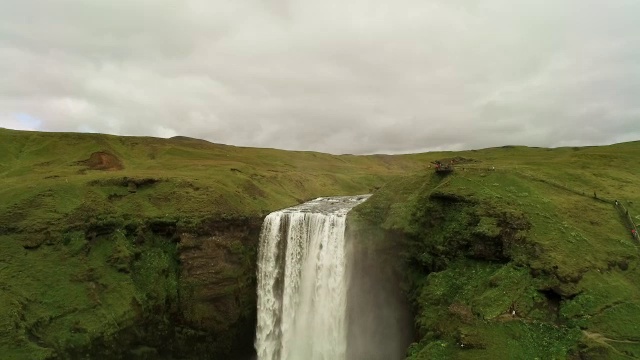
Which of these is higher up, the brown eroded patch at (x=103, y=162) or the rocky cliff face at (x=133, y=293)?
the brown eroded patch at (x=103, y=162)

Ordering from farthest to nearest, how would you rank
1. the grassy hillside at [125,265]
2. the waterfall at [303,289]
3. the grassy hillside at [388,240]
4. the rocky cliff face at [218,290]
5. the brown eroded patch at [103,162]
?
the brown eroded patch at [103,162] → the rocky cliff face at [218,290] → the waterfall at [303,289] → the grassy hillside at [125,265] → the grassy hillside at [388,240]

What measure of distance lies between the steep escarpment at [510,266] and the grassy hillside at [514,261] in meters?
0.05

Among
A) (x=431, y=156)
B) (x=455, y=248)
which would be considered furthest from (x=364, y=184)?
(x=431, y=156)

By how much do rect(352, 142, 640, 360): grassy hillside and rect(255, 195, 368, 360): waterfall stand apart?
10.6ft

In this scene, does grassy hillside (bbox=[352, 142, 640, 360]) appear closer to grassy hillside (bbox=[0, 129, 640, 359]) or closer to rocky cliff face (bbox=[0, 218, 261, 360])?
grassy hillside (bbox=[0, 129, 640, 359])

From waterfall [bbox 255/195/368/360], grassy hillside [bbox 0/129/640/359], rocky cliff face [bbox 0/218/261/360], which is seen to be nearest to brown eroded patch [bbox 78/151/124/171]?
grassy hillside [bbox 0/129/640/359]

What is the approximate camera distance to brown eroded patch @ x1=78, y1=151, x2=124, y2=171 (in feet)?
153

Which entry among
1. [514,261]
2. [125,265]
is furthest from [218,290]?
[514,261]

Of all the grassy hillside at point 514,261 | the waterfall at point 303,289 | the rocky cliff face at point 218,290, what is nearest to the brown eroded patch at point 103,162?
the rocky cliff face at point 218,290

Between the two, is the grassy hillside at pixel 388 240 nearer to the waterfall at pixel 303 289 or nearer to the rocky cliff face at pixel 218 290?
the rocky cliff face at pixel 218 290

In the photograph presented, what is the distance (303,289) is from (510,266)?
49.1 feet

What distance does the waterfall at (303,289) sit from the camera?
92.1 ft

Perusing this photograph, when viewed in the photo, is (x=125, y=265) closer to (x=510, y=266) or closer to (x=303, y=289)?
(x=303, y=289)

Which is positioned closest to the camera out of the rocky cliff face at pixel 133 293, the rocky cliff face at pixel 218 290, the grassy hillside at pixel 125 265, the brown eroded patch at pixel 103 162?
the rocky cliff face at pixel 133 293
